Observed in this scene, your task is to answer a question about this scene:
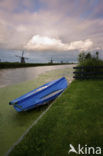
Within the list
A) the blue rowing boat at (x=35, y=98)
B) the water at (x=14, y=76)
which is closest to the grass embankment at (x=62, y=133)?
the blue rowing boat at (x=35, y=98)

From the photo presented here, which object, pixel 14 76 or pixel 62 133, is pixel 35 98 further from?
pixel 14 76

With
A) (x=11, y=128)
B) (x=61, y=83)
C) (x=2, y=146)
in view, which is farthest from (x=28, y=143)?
(x=61, y=83)

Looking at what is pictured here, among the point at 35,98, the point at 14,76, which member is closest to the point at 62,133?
the point at 35,98

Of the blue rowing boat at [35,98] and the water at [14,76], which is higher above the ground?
the water at [14,76]

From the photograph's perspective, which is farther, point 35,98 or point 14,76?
point 14,76

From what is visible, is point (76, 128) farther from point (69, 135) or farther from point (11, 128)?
point (11, 128)

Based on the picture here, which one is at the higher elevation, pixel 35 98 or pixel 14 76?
pixel 14 76

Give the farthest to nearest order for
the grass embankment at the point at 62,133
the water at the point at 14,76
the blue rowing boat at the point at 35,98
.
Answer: the water at the point at 14,76 < the blue rowing boat at the point at 35,98 < the grass embankment at the point at 62,133

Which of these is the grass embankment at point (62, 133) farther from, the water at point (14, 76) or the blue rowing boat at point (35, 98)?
the water at point (14, 76)

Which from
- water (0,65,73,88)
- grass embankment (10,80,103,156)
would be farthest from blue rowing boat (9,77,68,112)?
water (0,65,73,88)

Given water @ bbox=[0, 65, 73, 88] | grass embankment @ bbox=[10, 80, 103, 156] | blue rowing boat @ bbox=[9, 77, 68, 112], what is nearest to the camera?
grass embankment @ bbox=[10, 80, 103, 156]

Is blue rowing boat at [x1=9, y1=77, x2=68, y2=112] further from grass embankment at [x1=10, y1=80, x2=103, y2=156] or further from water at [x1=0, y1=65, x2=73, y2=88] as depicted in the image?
water at [x1=0, y1=65, x2=73, y2=88]

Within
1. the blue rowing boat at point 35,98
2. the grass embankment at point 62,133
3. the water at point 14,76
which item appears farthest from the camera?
the water at point 14,76

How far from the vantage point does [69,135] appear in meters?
2.32
